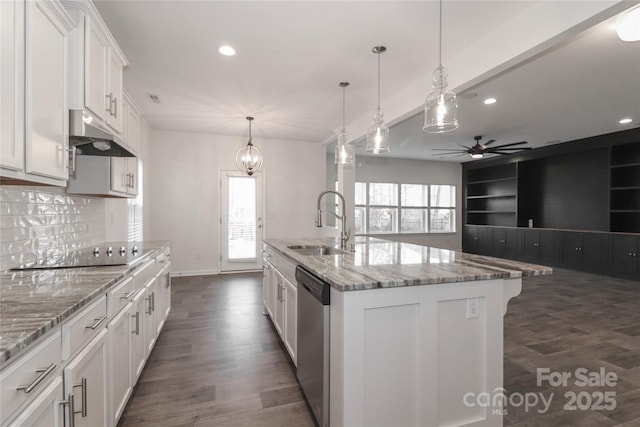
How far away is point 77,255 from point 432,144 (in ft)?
21.5

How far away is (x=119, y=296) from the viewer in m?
1.70

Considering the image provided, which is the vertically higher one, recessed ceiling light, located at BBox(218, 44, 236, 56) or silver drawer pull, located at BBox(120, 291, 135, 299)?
recessed ceiling light, located at BBox(218, 44, 236, 56)

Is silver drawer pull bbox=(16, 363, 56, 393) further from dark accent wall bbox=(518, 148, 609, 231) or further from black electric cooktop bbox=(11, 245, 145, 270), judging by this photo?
dark accent wall bbox=(518, 148, 609, 231)

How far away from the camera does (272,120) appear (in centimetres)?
504

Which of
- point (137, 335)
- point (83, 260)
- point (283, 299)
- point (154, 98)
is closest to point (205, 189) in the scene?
point (154, 98)

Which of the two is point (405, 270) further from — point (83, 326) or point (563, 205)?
point (563, 205)

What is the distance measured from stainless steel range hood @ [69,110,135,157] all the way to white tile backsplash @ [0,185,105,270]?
16.1 inches

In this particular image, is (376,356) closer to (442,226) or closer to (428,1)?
(428,1)

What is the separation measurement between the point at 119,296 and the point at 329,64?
9.13 feet

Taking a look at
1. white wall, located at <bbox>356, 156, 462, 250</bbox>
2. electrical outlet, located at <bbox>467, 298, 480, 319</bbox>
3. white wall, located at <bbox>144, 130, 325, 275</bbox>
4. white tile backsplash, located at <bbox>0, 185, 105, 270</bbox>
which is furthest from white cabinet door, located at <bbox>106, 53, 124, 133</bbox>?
white wall, located at <bbox>356, 156, 462, 250</bbox>

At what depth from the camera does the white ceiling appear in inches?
93.0

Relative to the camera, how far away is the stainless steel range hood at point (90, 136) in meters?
1.87

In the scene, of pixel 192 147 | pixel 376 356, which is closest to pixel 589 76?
pixel 376 356

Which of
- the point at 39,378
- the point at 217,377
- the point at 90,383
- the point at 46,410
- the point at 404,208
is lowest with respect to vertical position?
the point at 217,377
